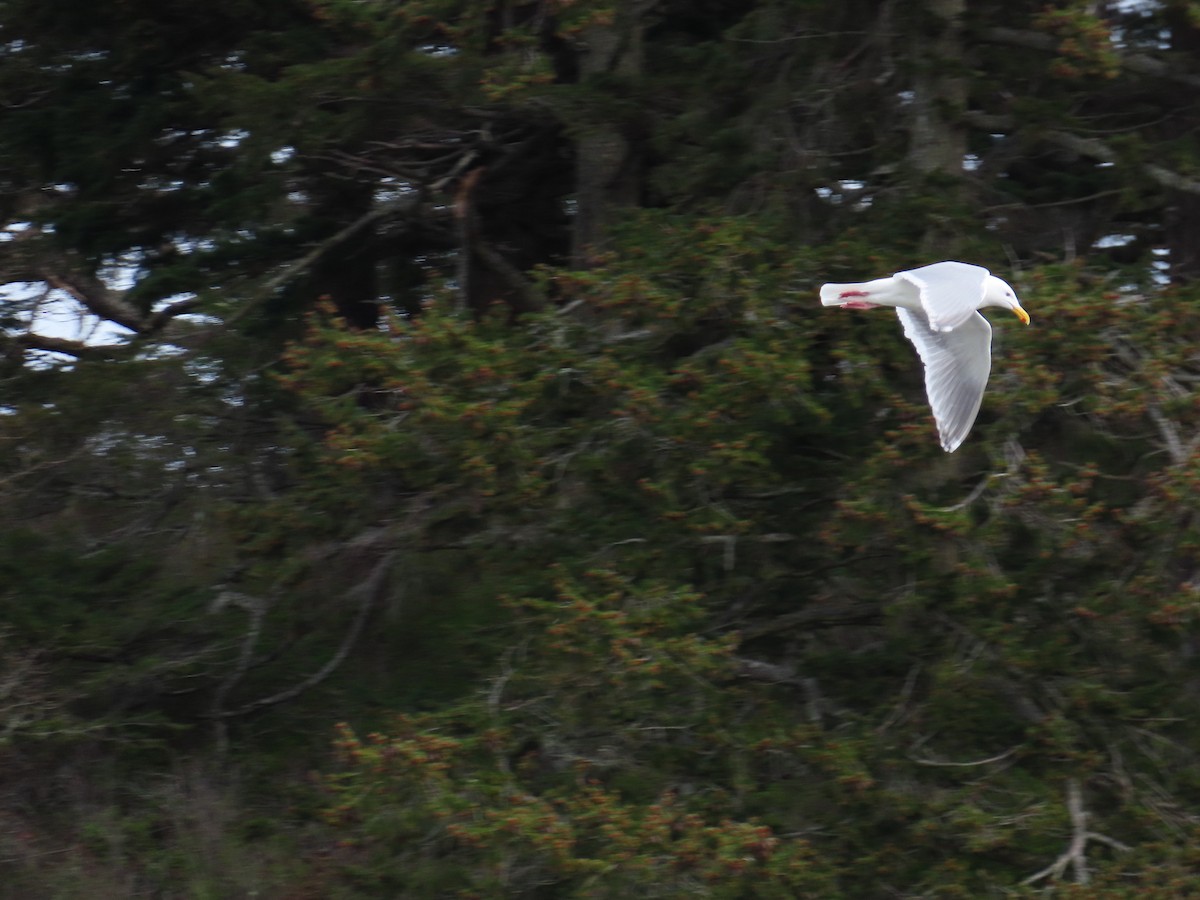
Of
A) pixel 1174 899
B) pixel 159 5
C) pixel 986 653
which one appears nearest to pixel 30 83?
pixel 159 5

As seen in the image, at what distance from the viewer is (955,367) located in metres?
5.15

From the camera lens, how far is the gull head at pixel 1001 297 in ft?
16.7

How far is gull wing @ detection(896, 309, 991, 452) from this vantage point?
198 inches

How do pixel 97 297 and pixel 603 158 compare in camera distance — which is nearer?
pixel 603 158

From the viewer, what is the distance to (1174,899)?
18.2ft

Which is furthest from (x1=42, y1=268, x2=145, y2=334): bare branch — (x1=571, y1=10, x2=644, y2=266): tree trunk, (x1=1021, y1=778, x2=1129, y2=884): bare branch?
(x1=1021, y1=778, x2=1129, y2=884): bare branch

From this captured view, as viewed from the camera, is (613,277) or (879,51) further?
(879,51)

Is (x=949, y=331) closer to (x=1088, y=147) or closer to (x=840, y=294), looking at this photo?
(x=840, y=294)

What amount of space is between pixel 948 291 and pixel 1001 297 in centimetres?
38

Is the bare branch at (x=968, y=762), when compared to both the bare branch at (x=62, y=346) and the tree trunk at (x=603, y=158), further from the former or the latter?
the bare branch at (x=62, y=346)

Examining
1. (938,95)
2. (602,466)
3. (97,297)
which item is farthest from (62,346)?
(938,95)

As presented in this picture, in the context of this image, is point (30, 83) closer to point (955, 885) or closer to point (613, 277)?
point (613, 277)

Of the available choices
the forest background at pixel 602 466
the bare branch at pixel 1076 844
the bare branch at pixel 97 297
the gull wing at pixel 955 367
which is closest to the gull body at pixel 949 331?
the gull wing at pixel 955 367

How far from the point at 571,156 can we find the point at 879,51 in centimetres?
197
